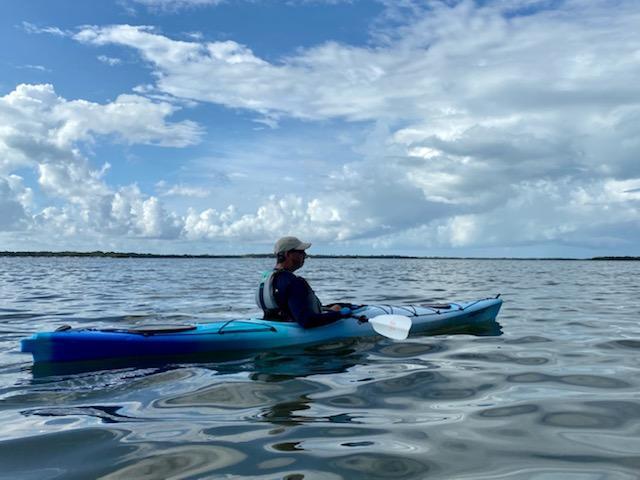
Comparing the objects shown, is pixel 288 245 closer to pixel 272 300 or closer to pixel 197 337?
pixel 272 300

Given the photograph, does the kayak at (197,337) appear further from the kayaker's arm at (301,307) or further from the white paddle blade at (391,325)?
the kayaker's arm at (301,307)

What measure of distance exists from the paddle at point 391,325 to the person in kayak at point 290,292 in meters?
0.59

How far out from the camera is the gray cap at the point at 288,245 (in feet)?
25.5

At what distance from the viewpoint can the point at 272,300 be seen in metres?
8.00

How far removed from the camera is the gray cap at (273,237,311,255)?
7781 mm

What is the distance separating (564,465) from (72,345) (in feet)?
19.0

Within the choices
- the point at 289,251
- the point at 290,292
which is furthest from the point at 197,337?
the point at 289,251

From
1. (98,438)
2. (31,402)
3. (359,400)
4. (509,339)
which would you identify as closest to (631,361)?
(509,339)

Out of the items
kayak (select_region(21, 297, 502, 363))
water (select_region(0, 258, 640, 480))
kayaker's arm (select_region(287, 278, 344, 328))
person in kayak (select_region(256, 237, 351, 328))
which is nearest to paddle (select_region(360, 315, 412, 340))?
kayak (select_region(21, 297, 502, 363))

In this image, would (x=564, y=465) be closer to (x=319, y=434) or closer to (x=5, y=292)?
(x=319, y=434)

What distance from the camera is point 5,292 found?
723 inches

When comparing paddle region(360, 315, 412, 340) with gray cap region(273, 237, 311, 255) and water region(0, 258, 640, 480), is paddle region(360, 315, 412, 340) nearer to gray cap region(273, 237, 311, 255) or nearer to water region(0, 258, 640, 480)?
water region(0, 258, 640, 480)

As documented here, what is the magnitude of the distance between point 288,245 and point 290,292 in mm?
688

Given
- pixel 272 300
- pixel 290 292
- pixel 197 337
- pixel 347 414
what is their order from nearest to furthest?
pixel 347 414
pixel 197 337
pixel 290 292
pixel 272 300
